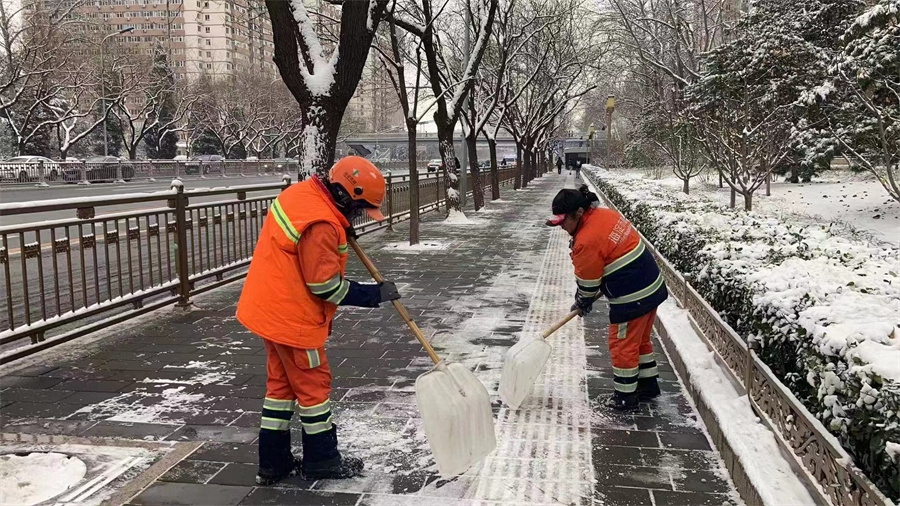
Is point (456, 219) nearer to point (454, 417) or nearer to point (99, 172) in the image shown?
point (454, 417)

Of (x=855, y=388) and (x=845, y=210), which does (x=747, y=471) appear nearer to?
(x=855, y=388)

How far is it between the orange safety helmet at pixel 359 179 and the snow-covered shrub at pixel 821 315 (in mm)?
1922


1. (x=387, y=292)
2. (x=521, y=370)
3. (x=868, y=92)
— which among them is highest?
(x=868, y=92)

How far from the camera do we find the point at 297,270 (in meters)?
3.03

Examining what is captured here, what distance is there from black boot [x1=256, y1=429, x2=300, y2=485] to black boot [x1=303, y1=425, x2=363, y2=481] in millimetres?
91

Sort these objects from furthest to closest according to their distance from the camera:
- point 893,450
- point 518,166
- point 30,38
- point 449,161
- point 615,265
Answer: point 518,166, point 30,38, point 449,161, point 615,265, point 893,450

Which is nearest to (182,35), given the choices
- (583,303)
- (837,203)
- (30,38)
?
(30,38)

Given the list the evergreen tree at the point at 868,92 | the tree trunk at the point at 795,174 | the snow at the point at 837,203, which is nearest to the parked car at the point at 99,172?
the snow at the point at 837,203

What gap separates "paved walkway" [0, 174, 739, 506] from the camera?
126 inches

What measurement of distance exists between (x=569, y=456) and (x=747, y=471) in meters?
0.85

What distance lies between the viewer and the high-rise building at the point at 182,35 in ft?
124

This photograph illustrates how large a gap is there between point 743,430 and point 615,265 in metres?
1.13

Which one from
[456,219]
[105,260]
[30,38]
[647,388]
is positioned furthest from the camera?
[30,38]

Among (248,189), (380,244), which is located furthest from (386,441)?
(380,244)
